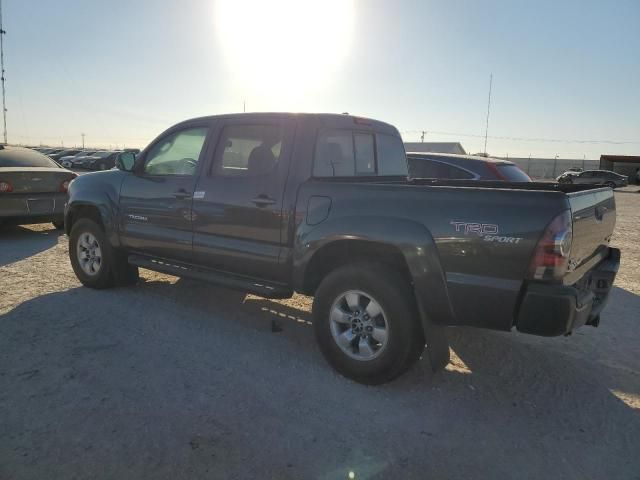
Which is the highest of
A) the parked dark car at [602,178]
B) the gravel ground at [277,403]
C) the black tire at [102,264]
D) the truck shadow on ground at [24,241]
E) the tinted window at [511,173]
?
the tinted window at [511,173]

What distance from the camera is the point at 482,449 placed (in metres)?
2.82

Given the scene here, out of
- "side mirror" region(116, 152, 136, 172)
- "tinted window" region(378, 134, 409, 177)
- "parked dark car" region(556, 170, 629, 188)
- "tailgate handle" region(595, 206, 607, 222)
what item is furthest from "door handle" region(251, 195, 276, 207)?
"parked dark car" region(556, 170, 629, 188)

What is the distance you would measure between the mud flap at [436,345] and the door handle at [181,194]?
260 centimetres

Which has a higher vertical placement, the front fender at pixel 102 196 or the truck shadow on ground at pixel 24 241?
the front fender at pixel 102 196

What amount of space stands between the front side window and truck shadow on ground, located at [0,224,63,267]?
3.29 m

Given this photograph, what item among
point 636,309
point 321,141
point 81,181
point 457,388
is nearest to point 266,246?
point 321,141

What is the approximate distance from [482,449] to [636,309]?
3.77 meters

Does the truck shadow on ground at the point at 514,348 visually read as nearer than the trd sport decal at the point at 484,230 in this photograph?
No

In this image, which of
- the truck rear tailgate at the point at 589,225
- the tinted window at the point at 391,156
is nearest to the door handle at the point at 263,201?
the tinted window at the point at 391,156

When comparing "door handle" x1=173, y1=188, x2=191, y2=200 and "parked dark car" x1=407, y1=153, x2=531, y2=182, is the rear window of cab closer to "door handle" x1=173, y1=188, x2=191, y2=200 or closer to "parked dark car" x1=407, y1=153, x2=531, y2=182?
"door handle" x1=173, y1=188, x2=191, y2=200

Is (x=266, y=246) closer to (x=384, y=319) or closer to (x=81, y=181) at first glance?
(x=384, y=319)

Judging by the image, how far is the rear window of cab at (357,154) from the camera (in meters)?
4.14

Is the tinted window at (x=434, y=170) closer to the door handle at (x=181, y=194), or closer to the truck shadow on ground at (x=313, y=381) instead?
the truck shadow on ground at (x=313, y=381)

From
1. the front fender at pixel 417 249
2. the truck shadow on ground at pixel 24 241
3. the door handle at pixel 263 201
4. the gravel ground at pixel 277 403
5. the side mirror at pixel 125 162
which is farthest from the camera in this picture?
the truck shadow on ground at pixel 24 241
